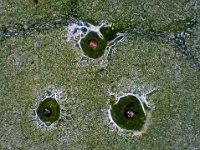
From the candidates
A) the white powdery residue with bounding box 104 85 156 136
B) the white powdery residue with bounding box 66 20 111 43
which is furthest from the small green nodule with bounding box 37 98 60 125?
the white powdery residue with bounding box 66 20 111 43

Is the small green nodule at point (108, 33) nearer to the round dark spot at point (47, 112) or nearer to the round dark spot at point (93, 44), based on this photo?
the round dark spot at point (93, 44)

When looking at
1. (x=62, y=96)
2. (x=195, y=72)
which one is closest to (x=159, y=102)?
(x=195, y=72)

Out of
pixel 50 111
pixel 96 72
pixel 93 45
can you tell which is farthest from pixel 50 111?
pixel 93 45

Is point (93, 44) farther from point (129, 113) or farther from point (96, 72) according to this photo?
point (129, 113)

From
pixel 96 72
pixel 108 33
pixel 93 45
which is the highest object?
pixel 108 33

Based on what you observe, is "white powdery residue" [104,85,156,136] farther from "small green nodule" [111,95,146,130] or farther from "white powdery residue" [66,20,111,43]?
"white powdery residue" [66,20,111,43]

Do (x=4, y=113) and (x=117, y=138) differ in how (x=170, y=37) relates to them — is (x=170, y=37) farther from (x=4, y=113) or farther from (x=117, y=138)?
(x=4, y=113)

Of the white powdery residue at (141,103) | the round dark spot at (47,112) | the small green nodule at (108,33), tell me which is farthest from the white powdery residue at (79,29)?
the round dark spot at (47,112)
